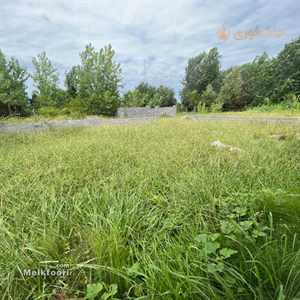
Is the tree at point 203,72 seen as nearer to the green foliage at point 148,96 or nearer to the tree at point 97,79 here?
the green foliage at point 148,96

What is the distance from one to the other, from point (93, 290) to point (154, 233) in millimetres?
561

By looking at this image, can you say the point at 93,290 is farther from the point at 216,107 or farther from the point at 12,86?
the point at 216,107

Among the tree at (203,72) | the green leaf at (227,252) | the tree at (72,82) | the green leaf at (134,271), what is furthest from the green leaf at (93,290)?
the tree at (203,72)

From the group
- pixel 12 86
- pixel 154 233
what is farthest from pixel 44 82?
pixel 154 233

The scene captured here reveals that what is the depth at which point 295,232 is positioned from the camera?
4.33 ft

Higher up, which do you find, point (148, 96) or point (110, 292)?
point (148, 96)

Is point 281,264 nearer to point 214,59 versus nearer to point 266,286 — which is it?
point 266,286

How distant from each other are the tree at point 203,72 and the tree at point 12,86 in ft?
66.0

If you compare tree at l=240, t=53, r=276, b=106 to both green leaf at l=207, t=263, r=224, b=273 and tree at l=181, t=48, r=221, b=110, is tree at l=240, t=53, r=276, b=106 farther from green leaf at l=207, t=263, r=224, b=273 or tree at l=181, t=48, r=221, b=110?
green leaf at l=207, t=263, r=224, b=273

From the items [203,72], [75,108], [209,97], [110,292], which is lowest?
[110,292]

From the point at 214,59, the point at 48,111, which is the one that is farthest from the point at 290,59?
the point at 48,111

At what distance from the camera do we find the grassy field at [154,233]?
1.02m

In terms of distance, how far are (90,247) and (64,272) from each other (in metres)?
0.20

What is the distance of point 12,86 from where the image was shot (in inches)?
639
